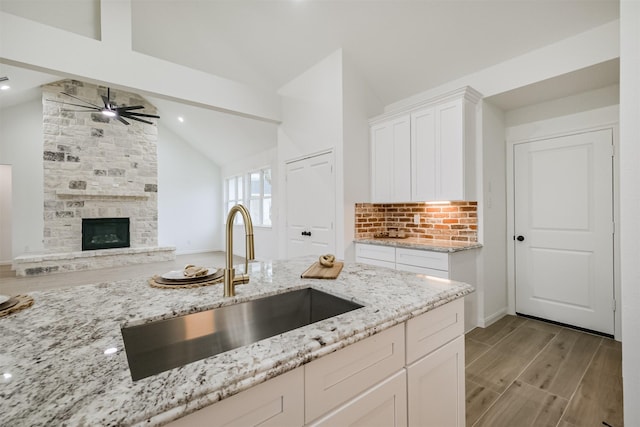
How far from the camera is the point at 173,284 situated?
129cm

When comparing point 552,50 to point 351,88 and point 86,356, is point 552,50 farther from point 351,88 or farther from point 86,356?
point 86,356

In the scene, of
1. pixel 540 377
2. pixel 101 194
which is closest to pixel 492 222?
pixel 540 377

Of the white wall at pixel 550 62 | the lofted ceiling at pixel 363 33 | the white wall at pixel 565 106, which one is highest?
the lofted ceiling at pixel 363 33

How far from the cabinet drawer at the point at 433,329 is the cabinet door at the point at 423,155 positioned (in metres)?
2.05

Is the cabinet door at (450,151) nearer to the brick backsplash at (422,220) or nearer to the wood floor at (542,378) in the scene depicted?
the brick backsplash at (422,220)

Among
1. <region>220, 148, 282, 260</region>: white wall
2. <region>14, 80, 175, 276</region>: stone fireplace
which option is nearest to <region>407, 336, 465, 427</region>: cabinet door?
<region>220, 148, 282, 260</region>: white wall

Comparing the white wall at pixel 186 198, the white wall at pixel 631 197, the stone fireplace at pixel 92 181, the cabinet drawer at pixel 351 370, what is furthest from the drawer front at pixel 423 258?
the white wall at pixel 186 198

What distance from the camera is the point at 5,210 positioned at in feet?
19.7

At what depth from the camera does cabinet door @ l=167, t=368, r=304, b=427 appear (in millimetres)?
573

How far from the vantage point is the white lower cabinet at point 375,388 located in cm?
65

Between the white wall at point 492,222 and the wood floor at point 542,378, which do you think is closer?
the wood floor at point 542,378

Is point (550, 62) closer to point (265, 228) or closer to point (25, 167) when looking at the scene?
point (265, 228)

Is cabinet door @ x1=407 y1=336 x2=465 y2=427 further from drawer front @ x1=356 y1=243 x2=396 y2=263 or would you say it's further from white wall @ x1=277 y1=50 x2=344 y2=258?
white wall @ x1=277 y1=50 x2=344 y2=258

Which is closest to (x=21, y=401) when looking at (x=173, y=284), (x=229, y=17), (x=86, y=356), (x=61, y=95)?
(x=86, y=356)
